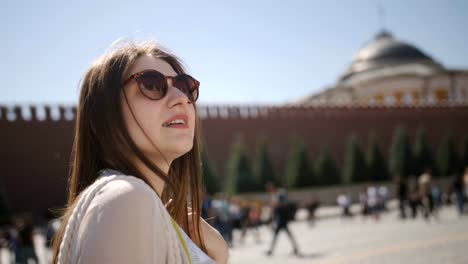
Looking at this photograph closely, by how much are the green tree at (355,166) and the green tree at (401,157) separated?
254 cm

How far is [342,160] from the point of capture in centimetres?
3136

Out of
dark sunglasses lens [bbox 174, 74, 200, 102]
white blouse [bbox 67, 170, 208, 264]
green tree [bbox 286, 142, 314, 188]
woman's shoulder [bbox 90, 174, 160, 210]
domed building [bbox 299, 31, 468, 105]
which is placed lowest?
green tree [bbox 286, 142, 314, 188]

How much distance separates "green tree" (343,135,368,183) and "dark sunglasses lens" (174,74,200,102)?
25.8 meters

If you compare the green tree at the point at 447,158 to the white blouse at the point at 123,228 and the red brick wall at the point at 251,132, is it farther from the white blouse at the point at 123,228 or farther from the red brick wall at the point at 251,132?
the white blouse at the point at 123,228

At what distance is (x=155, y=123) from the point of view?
1059 mm

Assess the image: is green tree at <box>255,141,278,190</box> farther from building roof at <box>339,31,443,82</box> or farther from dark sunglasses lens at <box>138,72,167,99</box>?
building roof at <box>339,31,443,82</box>

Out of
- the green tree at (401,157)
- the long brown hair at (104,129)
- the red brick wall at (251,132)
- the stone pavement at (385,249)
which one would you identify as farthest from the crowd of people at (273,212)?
the green tree at (401,157)

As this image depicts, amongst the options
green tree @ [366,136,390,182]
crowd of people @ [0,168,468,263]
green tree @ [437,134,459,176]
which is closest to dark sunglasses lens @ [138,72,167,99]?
crowd of people @ [0,168,468,263]

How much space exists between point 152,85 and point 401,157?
1147 inches

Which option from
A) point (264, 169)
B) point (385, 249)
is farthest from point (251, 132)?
point (385, 249)

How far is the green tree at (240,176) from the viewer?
76.9ft

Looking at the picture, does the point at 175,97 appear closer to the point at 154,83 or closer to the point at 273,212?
the point at 154,83

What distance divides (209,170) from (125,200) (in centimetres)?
2167

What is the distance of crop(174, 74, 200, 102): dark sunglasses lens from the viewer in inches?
46.7
